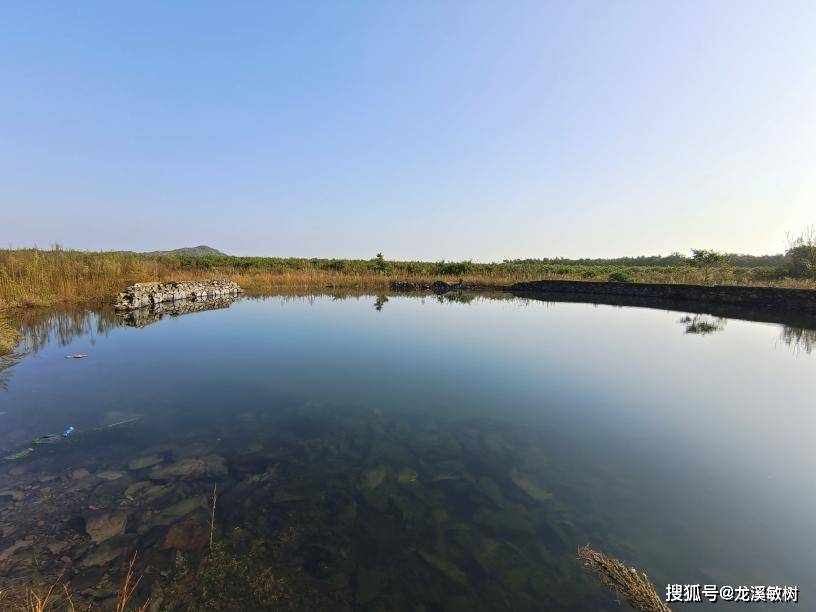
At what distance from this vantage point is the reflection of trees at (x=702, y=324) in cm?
1247

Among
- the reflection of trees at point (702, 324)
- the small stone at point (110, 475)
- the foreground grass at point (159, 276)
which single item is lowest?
the small stone at point (110, 475)

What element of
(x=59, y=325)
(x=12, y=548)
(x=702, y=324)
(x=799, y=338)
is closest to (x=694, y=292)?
(x=702, y=324)

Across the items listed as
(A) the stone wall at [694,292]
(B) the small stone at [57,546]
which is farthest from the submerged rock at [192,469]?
(A) the stone wall at [694,292]

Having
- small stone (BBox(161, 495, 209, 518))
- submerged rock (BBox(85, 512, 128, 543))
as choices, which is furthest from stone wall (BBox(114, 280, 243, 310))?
small stone (BBox(161, 495, 209, 518))

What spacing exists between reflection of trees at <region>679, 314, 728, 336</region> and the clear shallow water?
13.6 ft

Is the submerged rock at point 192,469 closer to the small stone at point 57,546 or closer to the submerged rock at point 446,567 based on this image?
the small stone at point 57,546

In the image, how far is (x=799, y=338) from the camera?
37.2 ft

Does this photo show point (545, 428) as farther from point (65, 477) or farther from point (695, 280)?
point (695, 280)

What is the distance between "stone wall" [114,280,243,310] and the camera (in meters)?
15.1

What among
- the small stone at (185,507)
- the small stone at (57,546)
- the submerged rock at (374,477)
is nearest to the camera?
the small stone at (57,546)

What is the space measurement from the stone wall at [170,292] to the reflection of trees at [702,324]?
20.8m

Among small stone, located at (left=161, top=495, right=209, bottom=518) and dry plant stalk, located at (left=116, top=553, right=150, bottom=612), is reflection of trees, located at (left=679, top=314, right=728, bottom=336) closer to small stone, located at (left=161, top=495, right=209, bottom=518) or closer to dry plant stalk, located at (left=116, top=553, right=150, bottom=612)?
small stone, located at (left=161, top=495, right=209, bottom=518)

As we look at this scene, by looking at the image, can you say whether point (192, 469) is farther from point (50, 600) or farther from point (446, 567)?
point (446, 567)

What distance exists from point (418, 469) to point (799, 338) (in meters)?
14.0
